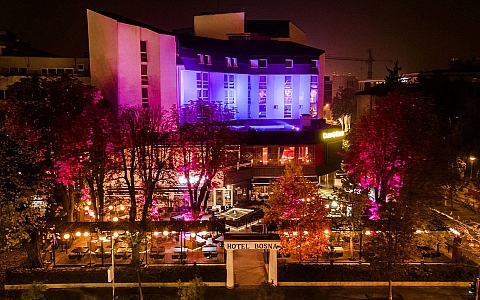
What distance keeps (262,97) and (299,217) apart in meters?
36.6

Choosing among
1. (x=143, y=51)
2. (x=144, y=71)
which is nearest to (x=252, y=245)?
(x=144, y=71)

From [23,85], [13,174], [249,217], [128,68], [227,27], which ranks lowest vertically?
[249,217]

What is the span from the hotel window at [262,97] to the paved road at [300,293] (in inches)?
1523

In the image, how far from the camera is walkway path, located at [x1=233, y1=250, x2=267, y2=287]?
27.1 meters

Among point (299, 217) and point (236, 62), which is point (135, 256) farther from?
point (236, 62)

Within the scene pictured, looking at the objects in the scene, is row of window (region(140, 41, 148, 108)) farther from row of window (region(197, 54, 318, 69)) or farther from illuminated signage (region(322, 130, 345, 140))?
illuminated signage (region(322, 130, 345, 140))

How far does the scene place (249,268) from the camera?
29000mm

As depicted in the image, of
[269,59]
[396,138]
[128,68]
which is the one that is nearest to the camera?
[396,138]

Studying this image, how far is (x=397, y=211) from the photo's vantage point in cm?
2452

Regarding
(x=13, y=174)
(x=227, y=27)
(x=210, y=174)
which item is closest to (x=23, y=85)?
(x=13, y=174)

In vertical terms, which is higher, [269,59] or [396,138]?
[269,59]

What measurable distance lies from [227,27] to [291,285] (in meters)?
48.7

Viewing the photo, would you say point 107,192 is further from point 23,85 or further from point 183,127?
point 23,85

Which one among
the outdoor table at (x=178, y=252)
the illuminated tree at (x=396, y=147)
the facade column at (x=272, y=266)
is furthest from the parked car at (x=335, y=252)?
the outdoor table at (x=178, y=252)
